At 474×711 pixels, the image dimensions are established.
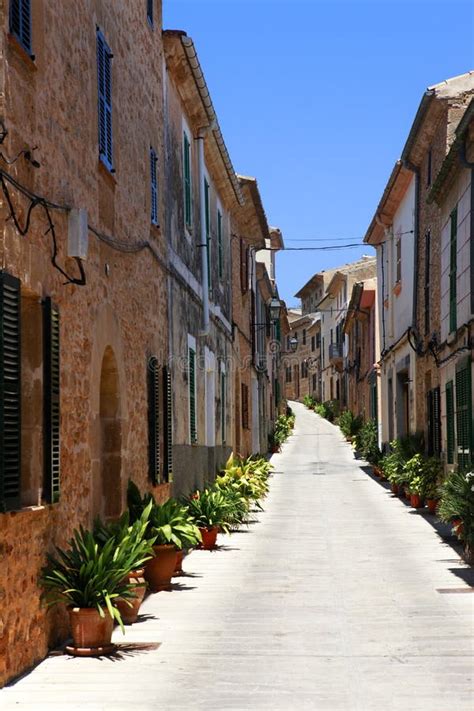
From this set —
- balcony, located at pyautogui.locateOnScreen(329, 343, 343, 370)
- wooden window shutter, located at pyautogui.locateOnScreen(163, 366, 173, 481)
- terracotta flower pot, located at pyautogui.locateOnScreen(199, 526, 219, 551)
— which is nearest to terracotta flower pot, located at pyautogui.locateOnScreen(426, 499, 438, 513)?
terracotta flower pot, located at pyautogui.locateOnScreen(199, 526, 219, 551)

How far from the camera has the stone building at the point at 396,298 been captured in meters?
→ 23.9

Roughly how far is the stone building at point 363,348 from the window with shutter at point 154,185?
62.1 feet

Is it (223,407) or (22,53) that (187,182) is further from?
(22,53)

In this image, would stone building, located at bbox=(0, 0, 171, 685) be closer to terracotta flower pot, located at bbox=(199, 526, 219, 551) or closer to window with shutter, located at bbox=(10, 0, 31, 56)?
window with shutter, located at bbox=(10, 0, 31, 56)

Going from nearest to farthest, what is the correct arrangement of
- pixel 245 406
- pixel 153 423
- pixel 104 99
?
1. pixel 104 99
2. pixel 153 423
3. pixel 245 406

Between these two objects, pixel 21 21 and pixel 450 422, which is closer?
pixel 21 21

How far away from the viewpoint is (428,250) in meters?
21.0

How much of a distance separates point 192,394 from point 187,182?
3361 millimetres

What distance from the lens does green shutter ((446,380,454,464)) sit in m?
17.5

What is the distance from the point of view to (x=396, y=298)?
2673cm

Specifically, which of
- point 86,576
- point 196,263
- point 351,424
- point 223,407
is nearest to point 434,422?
point 223,407

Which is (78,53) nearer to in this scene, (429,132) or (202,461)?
(202,461)

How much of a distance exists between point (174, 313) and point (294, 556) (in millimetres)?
→ 3792

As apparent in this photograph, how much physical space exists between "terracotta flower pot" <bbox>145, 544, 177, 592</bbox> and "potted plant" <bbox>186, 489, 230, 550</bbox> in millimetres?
3630
